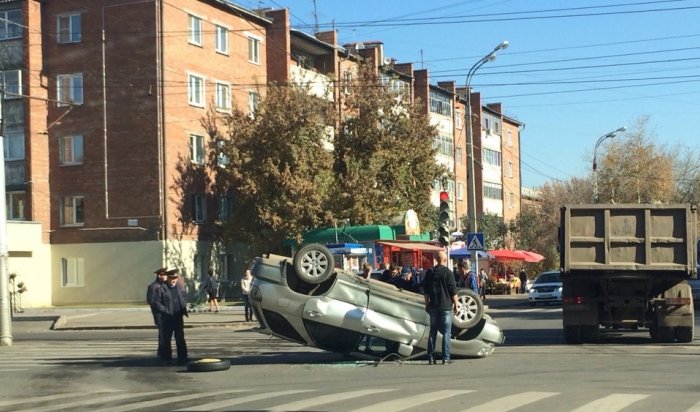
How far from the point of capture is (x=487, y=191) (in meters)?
78.0

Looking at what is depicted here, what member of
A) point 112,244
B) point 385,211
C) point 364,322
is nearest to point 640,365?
point 364,322

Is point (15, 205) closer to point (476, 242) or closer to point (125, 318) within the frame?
point (125, 318)

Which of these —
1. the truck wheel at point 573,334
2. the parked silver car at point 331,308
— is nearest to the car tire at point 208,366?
the parked silver car at point 331,308

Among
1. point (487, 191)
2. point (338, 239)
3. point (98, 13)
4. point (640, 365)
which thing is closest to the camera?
point (640, 365)

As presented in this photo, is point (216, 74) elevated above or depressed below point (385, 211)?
above

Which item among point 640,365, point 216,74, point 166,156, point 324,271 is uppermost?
point 216,74

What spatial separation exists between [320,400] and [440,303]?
4155 millimetres

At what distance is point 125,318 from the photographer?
108 ft

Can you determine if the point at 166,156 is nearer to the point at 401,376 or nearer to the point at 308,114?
the point at 308,114

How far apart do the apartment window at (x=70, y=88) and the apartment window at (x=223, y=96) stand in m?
6.60

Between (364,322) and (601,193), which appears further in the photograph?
(601,193)

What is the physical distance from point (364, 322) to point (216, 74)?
3367 centimetres

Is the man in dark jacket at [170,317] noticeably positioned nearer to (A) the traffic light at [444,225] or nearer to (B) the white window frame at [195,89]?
(A) the traffic light at [444,225]

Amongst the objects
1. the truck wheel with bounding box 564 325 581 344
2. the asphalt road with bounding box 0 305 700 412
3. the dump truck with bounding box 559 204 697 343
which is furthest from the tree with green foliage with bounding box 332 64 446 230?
the dump truck with bounding box 559 204 697 343
